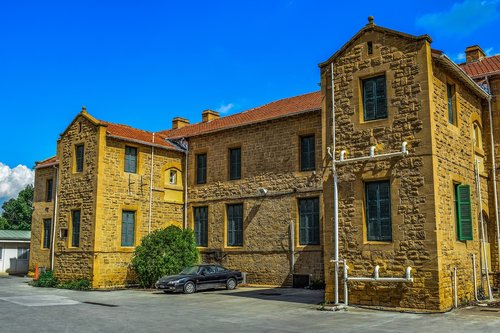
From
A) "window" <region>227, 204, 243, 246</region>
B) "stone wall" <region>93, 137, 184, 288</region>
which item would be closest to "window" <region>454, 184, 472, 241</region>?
"window" <region>227, 204, 243, 246</region>

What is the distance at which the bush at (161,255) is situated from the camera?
74.4 ft

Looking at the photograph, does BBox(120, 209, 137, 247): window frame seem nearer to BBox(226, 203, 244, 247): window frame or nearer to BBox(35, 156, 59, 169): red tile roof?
BBox(226, 203, 244, 247): window frame

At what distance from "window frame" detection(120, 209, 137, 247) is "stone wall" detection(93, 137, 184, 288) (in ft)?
0.54

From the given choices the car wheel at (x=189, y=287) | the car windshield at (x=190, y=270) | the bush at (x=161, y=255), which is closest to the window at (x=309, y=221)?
the car windshield at (x=190, y=270)

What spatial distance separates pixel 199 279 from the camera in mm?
20844

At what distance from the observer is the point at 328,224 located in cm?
1596

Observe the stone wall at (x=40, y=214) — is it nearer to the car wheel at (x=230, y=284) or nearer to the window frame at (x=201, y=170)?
the window frame at (x=201, y=170)

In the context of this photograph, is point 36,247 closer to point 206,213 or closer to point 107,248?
point 107,248

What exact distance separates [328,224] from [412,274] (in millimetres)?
2982

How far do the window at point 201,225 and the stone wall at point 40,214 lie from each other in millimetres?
9663

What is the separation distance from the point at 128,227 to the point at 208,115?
387 inches

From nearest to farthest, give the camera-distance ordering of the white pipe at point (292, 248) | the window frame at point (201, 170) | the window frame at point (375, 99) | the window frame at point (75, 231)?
the window frame at point (375, 99) < the white pipe at point (292, 248) < the window frame at point (75, 231) < the window frame at point (201, 170)

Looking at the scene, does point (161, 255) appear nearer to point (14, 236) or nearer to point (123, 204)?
point (123, 204)

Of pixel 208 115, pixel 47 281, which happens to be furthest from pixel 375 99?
pixel 47 281
